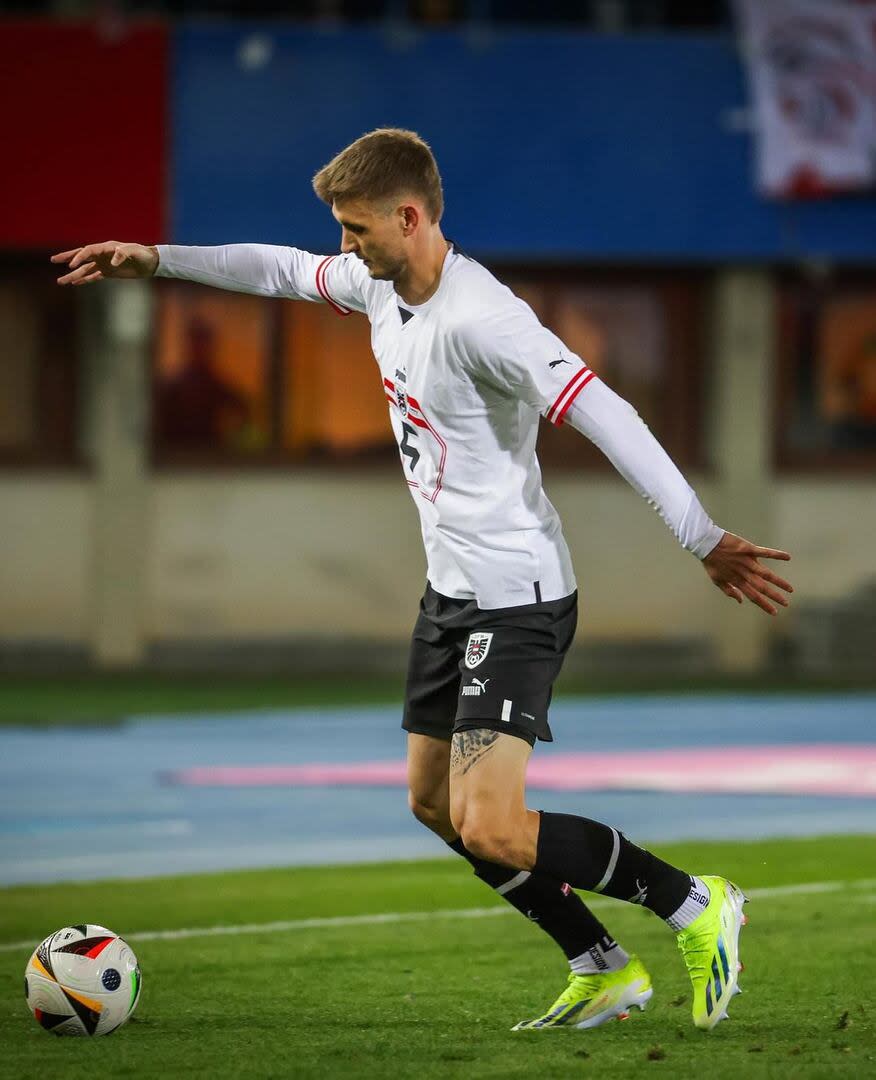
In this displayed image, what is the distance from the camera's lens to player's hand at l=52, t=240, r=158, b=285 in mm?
5527

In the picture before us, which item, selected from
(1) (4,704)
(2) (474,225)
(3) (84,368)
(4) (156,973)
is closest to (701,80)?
(2) (474,225)

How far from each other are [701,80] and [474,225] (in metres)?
2.24

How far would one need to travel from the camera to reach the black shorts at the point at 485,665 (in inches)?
199

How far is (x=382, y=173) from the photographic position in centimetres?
495

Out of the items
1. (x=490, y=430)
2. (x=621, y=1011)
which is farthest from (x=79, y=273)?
(x=621, y=1011)

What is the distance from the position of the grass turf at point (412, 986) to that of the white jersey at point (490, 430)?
1185mm

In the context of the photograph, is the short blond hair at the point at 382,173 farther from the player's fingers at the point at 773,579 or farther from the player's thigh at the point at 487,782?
the player's thigh at the point at 487,782

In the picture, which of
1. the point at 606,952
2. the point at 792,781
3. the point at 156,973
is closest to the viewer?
the point at 606,952

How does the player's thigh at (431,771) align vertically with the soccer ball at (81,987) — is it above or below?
above

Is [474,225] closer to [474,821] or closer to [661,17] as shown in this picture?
[661,17]

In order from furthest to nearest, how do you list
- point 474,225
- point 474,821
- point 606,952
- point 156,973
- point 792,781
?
point 474,225 < point 792,781 < point 156,973 < point 606,952 < point 474,821

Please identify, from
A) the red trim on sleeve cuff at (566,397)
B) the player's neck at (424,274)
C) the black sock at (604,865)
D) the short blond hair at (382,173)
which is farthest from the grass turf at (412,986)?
the short blond hair at (382,173)

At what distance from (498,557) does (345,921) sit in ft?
8.12

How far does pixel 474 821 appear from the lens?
4973mm
